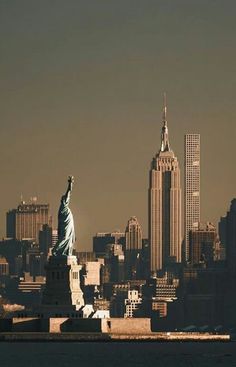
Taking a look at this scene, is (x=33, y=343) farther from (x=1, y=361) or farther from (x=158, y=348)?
(x=1, y=361)

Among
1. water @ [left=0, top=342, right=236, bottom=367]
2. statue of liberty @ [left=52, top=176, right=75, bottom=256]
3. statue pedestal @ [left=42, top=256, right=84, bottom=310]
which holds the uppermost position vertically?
statue of liberty @ [left=52, top=176, right=75, bottom=256]

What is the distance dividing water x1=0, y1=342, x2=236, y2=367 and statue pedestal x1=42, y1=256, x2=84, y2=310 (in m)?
3.65

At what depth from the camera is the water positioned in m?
162

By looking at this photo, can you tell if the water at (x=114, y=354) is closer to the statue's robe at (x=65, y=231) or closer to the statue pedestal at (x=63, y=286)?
the statue pedestal at (x=63, y=286)

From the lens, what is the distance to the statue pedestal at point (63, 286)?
191125mm

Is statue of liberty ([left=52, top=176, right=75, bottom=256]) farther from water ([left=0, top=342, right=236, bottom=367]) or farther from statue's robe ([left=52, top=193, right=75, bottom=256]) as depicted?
water ([left=0, top=342, right=236, bottom=367])

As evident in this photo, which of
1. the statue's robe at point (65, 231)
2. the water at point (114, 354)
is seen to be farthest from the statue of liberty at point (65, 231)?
the water at point (114, 354)

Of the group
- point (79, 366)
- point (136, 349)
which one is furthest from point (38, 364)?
point (136, 349)

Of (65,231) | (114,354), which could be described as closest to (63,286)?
(65,231)

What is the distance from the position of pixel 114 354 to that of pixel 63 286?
18.2 m

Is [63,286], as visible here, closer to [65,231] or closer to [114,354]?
[65,231]

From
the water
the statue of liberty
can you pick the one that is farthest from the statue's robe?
the water

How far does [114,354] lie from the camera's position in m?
174

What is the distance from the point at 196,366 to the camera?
526 ft
